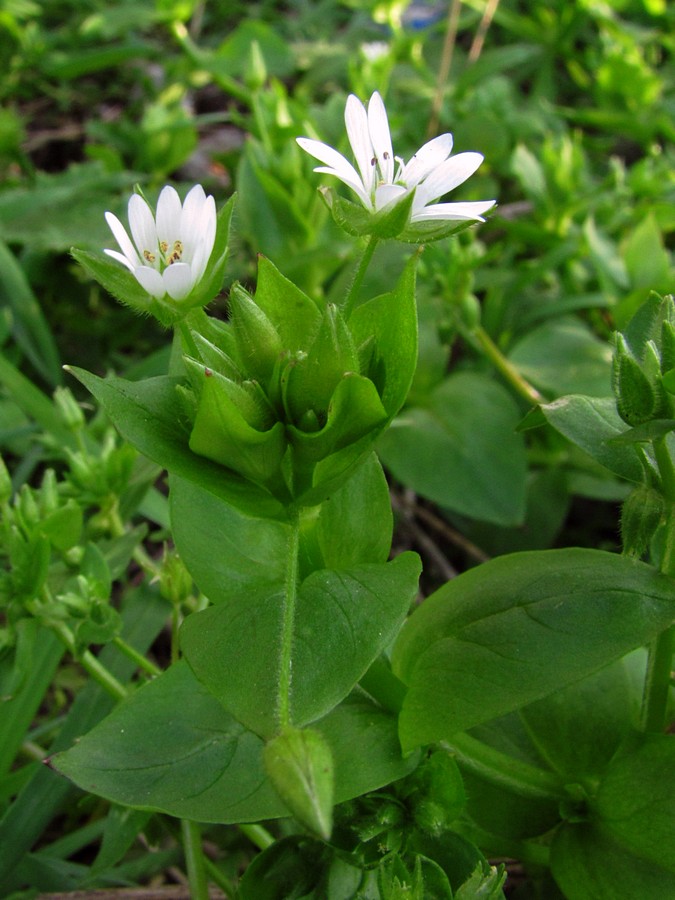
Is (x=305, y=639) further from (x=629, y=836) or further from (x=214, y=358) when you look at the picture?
(x=629, y=836)

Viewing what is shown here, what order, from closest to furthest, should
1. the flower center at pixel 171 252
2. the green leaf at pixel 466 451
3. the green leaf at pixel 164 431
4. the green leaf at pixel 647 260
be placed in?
the green leaf at pixel 164 431, the flower center at pixel 171 252, the green leaf at pixel 466 451, the green leaf at pixel 647 260

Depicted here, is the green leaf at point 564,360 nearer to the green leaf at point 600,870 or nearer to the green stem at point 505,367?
the green stem at point 505,367

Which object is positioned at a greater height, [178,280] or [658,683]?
[178,280]

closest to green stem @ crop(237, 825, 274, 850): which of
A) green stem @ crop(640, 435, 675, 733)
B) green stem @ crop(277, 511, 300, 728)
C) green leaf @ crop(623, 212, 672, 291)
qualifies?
green stem @ crop(277, 511, 300, 728)

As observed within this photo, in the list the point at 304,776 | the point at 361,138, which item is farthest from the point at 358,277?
the point at 304,776

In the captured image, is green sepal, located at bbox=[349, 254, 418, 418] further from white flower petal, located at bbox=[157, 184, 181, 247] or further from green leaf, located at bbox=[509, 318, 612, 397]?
green leaf, located at bbox=[509, 318, 612, 397]

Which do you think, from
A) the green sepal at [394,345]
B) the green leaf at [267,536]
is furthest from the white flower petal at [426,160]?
the green leaf at [267,536]

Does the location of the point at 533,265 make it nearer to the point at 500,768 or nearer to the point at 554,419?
the point at 554,419
